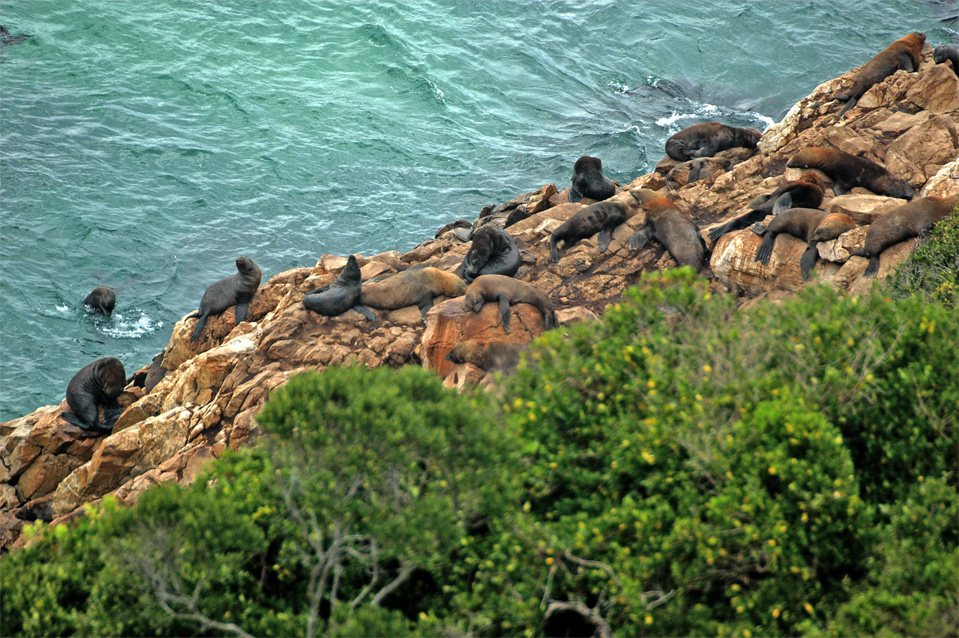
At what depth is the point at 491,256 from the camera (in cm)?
1345

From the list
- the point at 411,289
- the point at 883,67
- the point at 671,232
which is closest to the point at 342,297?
the point at 411,289

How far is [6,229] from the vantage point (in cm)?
2127

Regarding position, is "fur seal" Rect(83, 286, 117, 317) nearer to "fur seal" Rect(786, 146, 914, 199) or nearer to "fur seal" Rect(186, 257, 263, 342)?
"fur seal" Rect(186, 257, 263, 342)

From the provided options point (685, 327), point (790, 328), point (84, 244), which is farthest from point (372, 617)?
point (84, 244)

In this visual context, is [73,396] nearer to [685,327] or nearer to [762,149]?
[685,327]

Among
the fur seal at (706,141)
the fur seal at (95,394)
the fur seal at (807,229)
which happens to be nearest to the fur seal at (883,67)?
A: the fur seal at (706,141)

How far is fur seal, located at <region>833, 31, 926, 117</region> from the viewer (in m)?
17.0

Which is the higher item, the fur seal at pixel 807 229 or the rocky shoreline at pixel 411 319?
the fur seal at pixel 807 229

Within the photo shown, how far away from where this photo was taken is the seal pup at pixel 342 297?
12625 mm

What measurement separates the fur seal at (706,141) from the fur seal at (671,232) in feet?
13.9

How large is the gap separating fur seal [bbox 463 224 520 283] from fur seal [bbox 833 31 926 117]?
889cm

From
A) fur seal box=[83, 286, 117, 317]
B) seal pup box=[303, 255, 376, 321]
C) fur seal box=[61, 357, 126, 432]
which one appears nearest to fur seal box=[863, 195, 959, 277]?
seal pup box=[303, 255, 376, 321]

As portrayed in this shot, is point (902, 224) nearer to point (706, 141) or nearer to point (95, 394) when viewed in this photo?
point (706, 141)

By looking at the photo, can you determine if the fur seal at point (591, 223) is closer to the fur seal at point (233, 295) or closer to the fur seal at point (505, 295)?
the fur seal at point (505, 295)
